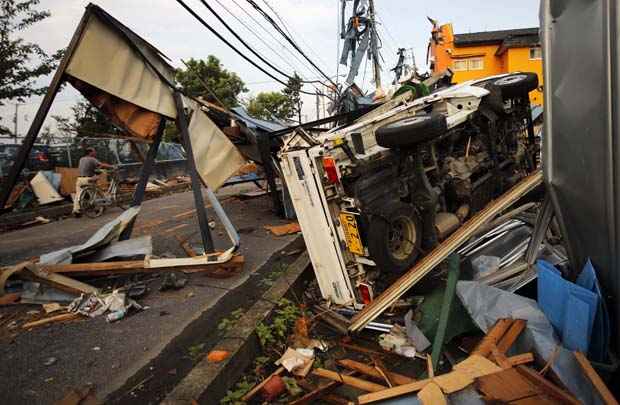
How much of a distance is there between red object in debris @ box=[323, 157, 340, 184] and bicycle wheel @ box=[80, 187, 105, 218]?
843cm

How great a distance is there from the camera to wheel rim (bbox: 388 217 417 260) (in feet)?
10.2

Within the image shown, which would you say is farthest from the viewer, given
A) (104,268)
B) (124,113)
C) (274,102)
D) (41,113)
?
(274,102)

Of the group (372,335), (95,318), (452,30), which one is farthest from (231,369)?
(452,30)

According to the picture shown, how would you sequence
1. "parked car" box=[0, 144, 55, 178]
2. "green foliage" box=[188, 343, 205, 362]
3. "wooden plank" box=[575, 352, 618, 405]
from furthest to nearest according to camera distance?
"parked car" box=[0, 144, 55, 178]
"green foliage" box=[188, 343, 205, 362]
"wooden plank" box=[575, 352, 618, 405]

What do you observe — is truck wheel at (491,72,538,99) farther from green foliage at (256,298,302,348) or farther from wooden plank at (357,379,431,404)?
wooden plank at (357,379,431,404)

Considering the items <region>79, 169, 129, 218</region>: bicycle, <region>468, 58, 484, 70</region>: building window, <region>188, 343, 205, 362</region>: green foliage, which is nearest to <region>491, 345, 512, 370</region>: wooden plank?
<region>188, 343, 205, 362</region>: green foliage

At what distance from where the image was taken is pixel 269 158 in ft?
20.8

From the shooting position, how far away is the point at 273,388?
2400mm

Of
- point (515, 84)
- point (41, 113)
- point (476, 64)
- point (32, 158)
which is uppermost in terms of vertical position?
point (41, 113)

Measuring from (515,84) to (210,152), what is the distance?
13.7 ft

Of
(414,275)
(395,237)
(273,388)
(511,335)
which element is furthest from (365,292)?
(511,335)

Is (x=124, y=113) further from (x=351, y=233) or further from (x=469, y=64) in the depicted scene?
(x=469, y=64)

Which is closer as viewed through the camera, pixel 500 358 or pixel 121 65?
pixel 500 358

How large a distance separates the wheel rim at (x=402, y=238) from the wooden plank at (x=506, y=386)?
141cm
